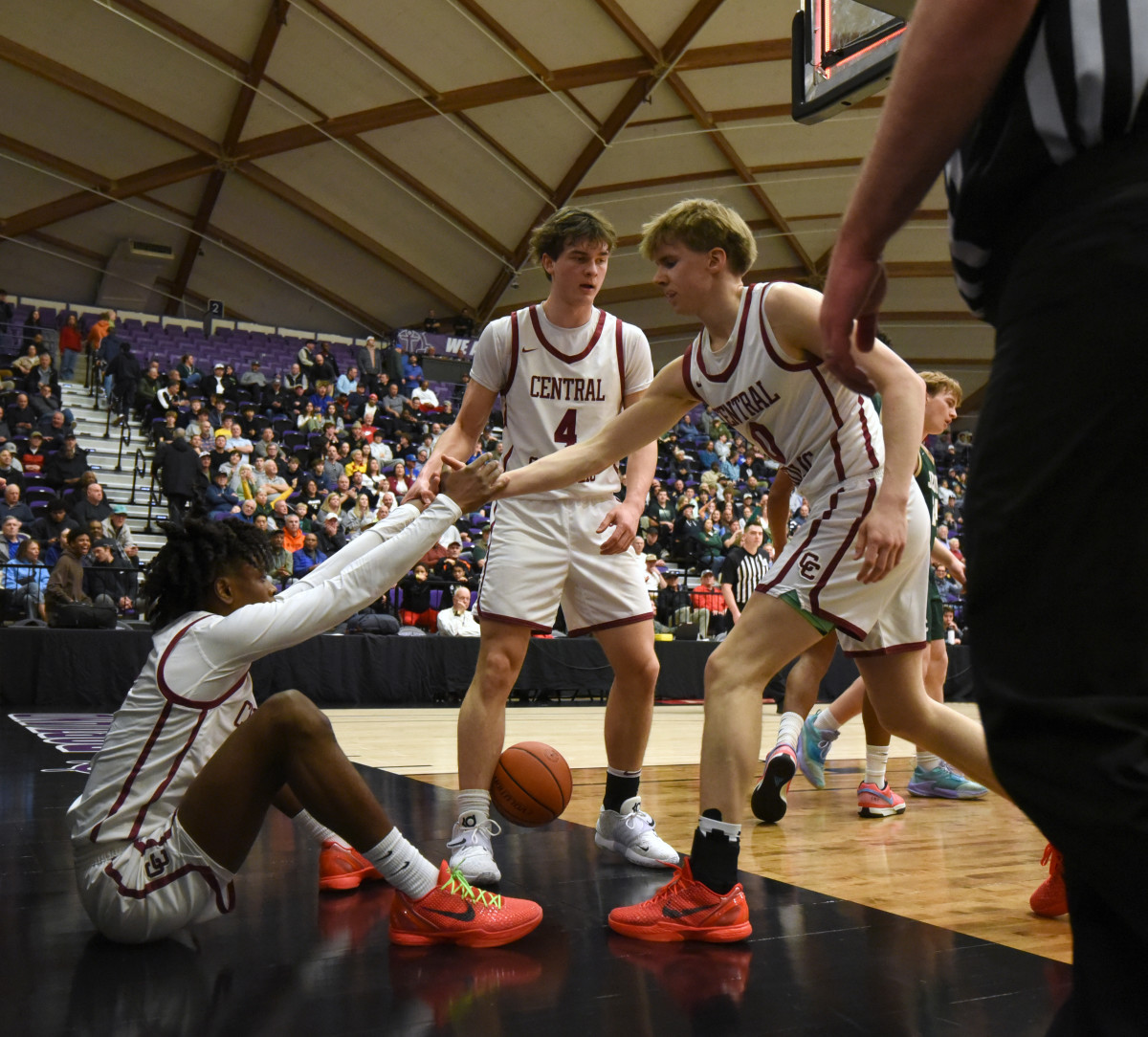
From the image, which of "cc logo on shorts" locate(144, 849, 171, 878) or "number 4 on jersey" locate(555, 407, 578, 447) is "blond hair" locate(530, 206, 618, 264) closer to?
"number 4 on jersey" locate(555, 407, 578, 447)

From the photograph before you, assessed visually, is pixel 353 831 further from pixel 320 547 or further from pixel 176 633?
pixel 320 547

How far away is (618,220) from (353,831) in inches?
768

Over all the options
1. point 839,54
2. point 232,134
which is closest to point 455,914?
point 839,54

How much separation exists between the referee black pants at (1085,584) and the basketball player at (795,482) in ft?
5.15

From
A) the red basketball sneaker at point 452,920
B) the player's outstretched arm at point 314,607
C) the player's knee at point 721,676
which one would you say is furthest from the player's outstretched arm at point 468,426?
the red basketball sneaker at point 452,920

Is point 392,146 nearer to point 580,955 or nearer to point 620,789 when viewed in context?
point 620,789

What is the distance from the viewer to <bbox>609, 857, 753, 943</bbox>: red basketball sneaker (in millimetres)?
2574

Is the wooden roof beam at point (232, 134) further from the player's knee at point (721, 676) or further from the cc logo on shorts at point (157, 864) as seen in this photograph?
the cc logo on shorts at point (157, 864)

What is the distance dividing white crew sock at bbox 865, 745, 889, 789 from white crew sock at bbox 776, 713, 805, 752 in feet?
1.03

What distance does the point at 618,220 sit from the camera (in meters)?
20.8

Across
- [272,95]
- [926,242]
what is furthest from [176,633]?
[926,242]

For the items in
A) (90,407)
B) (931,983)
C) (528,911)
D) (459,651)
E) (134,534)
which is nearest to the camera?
(931,983)

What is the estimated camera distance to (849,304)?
1144 millimetres

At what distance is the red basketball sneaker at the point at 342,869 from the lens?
308cm
